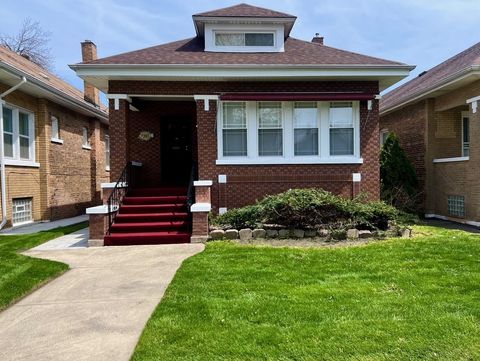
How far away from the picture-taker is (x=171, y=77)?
995cm

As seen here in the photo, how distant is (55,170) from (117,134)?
4569 mm

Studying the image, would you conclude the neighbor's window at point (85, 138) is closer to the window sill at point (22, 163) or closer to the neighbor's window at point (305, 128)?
the window sill at point (22, 163)

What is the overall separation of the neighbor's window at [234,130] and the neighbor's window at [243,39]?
226 centimetres

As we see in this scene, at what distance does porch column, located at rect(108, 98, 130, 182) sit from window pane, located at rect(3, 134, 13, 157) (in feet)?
11.5

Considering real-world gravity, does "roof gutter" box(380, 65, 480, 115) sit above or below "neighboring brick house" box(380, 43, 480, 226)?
above

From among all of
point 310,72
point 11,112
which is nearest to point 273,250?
point 310,72

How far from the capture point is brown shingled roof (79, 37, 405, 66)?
393 inches

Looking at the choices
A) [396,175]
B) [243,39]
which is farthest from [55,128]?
[396,175]

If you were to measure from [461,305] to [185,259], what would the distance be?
4.33 m

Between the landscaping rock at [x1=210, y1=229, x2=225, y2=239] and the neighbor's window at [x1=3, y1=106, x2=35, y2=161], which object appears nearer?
the landscaping rock at [x1=210, y1=229, x2=225, y2=239]

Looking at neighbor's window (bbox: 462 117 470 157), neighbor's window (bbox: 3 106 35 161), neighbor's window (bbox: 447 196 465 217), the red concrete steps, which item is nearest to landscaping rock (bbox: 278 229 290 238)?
the red concrete steps

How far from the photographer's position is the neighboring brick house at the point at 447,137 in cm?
1077

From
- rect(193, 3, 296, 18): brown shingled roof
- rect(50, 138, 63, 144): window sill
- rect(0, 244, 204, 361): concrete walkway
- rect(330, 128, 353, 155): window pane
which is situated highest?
rect(193, 3, 296, 18): brown shingled roof

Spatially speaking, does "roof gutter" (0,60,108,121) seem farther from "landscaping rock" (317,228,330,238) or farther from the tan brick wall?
"landscaping rock" (317,228,330,238)
